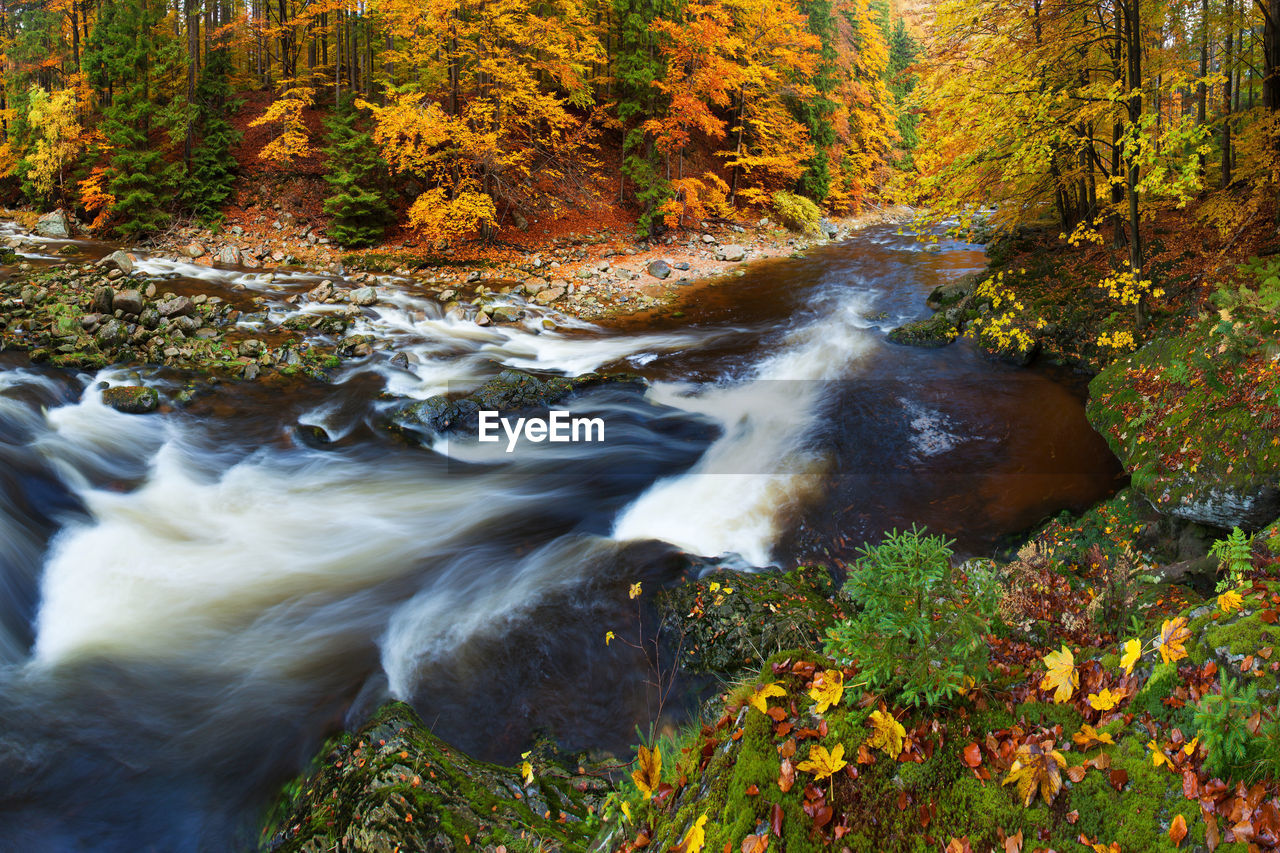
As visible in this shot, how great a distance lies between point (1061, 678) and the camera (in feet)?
8.19

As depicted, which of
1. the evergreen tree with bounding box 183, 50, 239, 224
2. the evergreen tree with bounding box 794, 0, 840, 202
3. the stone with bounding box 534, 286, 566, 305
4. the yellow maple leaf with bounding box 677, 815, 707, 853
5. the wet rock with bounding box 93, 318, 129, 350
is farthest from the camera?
the evergreen tree with bounding box 794, 0, 840, 202

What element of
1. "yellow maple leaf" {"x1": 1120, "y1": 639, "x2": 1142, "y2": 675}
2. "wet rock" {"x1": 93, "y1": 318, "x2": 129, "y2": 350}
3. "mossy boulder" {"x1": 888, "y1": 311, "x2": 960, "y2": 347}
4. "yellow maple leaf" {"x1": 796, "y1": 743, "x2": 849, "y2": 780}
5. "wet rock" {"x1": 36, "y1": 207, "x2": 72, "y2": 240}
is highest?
"wet rock" {"x1": 36, "y1": 207, "x2": 72, "y2": 240}

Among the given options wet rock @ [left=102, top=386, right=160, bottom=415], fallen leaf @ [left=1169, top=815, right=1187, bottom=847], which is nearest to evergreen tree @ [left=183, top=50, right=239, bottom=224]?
wet rock @ [left=102, top=386, right=160, bottom=415]

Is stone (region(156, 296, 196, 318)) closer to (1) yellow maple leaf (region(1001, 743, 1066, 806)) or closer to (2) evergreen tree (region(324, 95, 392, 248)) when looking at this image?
(2) evergreen tree (region(324, 95, 392, 248))

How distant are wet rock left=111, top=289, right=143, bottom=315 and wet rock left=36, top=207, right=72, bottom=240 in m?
9.79

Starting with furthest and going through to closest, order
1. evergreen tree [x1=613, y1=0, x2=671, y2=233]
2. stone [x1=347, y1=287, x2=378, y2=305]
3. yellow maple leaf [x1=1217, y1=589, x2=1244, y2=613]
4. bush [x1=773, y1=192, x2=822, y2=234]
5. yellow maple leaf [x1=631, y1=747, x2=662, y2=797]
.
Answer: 1. bush [x1=773, y1=192, x2=822, y2=234]
2. evergreen tree [x1=613, y1=0, x2=671, y2=233]
3. stone [x1=347, y1=287, x2=378, y2=305]
4. yellow maple leaf [x1=1217, y1=589, x2=1244, y2=613]
5. yellow maple leaf [x1=631, y1=747, x2=662, y2=797]

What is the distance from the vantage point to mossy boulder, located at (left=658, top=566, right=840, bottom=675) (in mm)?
A: 5352

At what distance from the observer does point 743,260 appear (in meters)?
20.5

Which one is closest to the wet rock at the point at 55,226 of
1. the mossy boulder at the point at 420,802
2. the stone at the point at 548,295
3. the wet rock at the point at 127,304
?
the wet rock at the point at 127,304

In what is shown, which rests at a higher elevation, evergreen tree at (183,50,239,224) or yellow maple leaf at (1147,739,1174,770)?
evergreen tree at (183,50,239,224)

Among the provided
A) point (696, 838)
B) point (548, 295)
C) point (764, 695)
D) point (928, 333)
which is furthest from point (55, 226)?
point (696, 838)

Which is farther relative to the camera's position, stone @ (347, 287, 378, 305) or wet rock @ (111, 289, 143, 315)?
stone @ (347, 287, 378, 305)

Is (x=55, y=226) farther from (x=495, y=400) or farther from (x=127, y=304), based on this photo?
(x=495, y=400)

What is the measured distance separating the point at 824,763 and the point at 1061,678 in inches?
40.3
